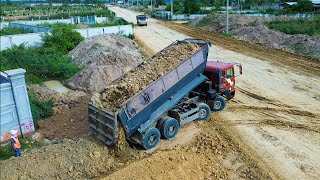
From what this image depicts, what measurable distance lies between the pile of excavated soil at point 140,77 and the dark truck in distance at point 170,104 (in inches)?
14.7

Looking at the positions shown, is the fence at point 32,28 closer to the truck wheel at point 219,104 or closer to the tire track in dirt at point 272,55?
the tire track in dirt at point 272,55

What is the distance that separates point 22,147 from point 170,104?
512 centimetres

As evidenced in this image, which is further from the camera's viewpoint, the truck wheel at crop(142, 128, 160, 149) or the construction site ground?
the truck wheel at crop(142, 128, 160, 149)

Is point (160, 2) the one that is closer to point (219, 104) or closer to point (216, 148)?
point (219, 104)

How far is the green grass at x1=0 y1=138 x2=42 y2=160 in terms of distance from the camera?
9461mm

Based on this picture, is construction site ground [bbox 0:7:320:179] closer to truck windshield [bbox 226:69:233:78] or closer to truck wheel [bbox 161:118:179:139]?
truck wheel [bbox 161:118:179:139]

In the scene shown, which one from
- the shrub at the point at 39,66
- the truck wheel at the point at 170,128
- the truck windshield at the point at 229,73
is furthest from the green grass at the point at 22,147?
the truck windshield at the point at 229,73

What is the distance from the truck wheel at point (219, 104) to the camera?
1258 cm

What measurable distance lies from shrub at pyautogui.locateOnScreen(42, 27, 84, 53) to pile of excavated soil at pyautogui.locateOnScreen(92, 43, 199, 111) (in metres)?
14.3

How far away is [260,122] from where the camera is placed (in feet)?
39.2

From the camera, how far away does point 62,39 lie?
24703 mm

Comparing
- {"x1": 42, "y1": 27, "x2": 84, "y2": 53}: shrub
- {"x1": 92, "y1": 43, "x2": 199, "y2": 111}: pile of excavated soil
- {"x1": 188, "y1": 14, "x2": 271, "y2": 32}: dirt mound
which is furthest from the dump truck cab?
{"x1": 188, "y1": 14, "x2": 271, "y2": 32}: dirt mound

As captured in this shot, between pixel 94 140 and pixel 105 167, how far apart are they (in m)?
1.05

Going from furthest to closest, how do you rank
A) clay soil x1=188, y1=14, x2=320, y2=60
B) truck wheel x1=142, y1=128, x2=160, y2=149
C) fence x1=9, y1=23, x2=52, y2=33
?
fence x1=9, y1=23, x2=52, y2=33 < clay soil x1=188, y1=14, x2=320, y2=60 < truck wheel x1=142, y1=128, x2=160, y2=149
